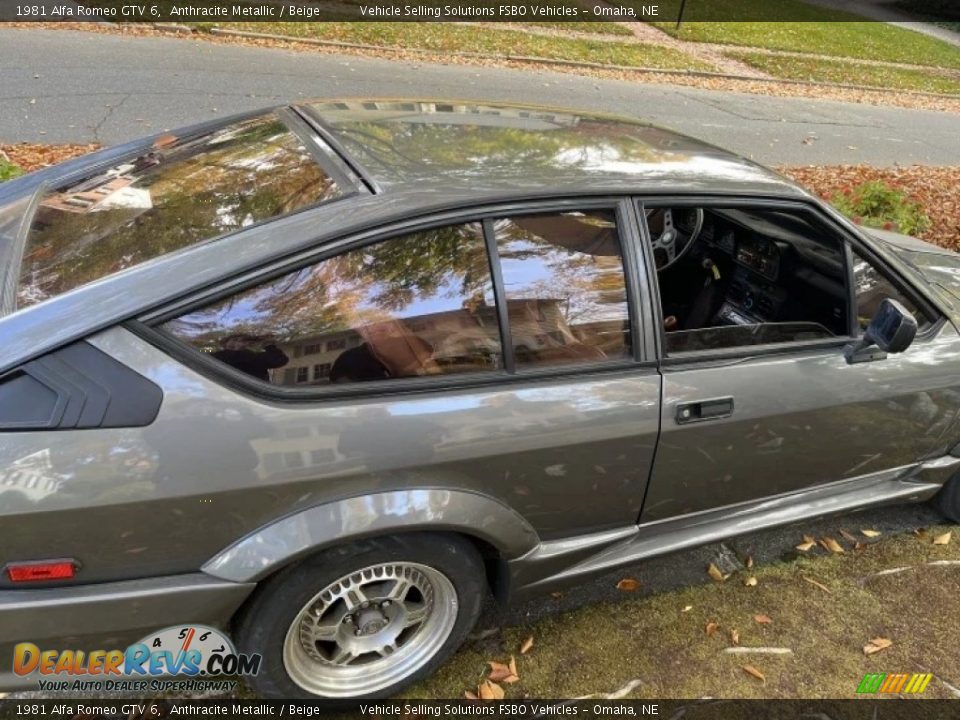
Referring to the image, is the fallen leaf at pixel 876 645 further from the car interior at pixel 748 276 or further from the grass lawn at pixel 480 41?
the grass lawn at pixel 480 41

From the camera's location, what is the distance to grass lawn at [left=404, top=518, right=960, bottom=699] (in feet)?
8.13

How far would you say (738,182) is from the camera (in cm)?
241

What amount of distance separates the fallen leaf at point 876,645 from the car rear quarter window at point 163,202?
2.55 m

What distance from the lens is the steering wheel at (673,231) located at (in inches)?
133

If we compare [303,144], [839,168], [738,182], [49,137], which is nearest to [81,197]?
[303,144]

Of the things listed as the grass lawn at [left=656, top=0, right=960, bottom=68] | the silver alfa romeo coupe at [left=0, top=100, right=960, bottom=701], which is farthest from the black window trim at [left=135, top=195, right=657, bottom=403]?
the grass lawn at [left=656, top=0, right=960, bottom=68]

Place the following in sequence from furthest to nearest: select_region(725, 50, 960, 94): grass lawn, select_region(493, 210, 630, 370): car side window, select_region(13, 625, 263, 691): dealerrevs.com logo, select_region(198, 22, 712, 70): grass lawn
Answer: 1. select_region(725, 50, 960, 94): grass lawn
2. select_region(198, 22, 712, 70): grass lawn
3. select_region(493, 210, 630, 370): car side window
4. select_region(13, 625, 263, 691): dealerrevs.com logo

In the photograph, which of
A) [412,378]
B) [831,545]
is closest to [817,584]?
[831,545]

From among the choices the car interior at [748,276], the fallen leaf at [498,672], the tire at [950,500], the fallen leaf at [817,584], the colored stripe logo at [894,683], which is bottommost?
the fallen leaf at [498,672]

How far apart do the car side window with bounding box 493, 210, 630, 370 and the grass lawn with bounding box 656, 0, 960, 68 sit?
1804 cm

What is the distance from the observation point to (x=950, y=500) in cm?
328

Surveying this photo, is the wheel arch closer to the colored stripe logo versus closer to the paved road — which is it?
the colored stripe logo

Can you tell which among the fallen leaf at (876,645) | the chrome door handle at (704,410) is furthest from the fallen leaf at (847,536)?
the chrome door handle at (704,410)

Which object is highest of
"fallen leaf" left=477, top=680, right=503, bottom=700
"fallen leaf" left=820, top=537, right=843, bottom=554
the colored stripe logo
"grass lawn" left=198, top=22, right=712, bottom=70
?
"grass lawn" left=198, top=22, right=712, bottom=70
